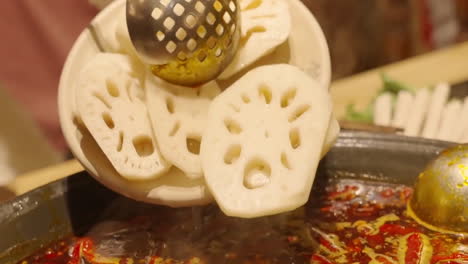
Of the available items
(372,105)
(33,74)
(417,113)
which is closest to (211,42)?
(417,113)

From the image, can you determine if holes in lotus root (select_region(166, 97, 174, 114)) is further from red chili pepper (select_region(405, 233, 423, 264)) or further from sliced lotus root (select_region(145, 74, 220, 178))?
red chili pepper (select_region(405, 233, 423, 264))

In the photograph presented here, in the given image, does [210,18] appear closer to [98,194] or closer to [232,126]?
[232,126]

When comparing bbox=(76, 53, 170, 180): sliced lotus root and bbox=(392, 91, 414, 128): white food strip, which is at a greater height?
bbox=(76, 53, 170, 180): sliced lotus root

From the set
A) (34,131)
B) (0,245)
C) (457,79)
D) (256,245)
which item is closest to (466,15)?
(457,79)

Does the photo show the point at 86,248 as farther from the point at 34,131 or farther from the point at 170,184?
the point at 34,131

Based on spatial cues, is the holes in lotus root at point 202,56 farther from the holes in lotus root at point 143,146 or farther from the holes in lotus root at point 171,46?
the holes in lotus root at point 143,146

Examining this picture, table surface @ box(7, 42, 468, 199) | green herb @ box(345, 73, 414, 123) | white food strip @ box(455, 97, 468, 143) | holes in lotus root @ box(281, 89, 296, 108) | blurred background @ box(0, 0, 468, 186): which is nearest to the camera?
holes in lotus root @ box(281, 89, 296, 108)

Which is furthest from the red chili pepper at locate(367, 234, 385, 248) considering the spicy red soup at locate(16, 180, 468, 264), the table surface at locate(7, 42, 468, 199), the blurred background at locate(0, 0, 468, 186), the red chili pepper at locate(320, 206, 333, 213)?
the blurred background at locate(0, 0, 468, 186)
